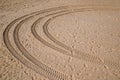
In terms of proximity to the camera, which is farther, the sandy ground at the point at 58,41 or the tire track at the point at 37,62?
the sandy ground at the point at 58,41

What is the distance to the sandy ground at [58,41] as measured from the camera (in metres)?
3.82

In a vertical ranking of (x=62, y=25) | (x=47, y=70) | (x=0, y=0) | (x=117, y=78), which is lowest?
(x=117, y=78)

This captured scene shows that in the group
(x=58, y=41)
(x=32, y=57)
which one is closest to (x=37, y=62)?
(x=32, y=57)

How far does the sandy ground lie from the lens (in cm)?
382

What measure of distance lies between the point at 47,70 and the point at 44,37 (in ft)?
4.99

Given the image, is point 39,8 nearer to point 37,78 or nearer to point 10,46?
point 10,46

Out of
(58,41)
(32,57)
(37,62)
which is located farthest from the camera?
(58,41)

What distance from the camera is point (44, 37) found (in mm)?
5070

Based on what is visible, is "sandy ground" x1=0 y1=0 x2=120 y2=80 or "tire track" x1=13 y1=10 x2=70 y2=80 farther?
"sandy ground" x1=0 y1=0 x2=120 y2=80

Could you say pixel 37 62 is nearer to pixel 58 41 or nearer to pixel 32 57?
pixel 32 57

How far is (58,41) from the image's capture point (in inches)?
195

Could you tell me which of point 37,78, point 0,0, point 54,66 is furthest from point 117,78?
point 0,0

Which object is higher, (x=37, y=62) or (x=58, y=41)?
(x=58, y=41)

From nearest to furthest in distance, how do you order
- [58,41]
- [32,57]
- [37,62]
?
[37,62] → [32,57] → [58,41]
